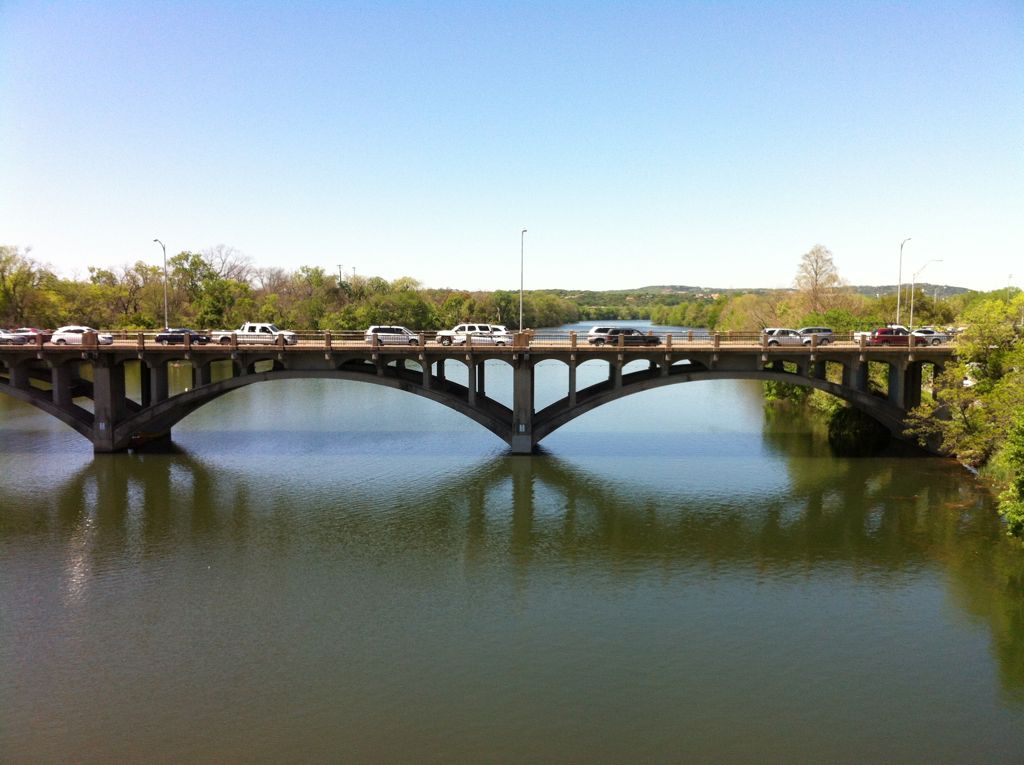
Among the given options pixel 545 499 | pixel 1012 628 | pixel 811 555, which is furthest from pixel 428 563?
pixel 1012 628

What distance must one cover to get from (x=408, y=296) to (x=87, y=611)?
10759 cm

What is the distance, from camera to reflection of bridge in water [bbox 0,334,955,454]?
149 feet

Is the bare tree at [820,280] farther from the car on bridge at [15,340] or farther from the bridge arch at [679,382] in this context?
the car on bridge at [15,340]

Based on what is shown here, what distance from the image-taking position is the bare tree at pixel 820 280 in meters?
94.2

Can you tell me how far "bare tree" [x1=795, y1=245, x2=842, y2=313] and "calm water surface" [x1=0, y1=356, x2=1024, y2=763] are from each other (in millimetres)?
51011

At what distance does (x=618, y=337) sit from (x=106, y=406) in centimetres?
3001

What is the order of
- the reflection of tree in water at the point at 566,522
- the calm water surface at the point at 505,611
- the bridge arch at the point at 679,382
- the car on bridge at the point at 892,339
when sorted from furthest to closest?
the car on bridge at the point at 892,339
the bridge arch at the point at 679,382
the reflection of tree in water at the point at 566,522
the calm water surface at the point at 505,611

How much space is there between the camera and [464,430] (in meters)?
56.6

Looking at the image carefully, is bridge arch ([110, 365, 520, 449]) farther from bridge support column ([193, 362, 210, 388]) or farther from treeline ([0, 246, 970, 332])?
treeline ([0, 246, 970, 332])

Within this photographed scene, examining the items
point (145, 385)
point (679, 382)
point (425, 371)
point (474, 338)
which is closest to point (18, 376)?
point (145, 385)

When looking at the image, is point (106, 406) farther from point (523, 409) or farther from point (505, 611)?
point (505, 611)

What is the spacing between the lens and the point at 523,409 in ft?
151

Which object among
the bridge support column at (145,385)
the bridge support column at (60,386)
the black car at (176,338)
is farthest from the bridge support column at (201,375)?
the bridge support column at (60,386)

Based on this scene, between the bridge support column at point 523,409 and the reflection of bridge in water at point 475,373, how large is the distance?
58mm
